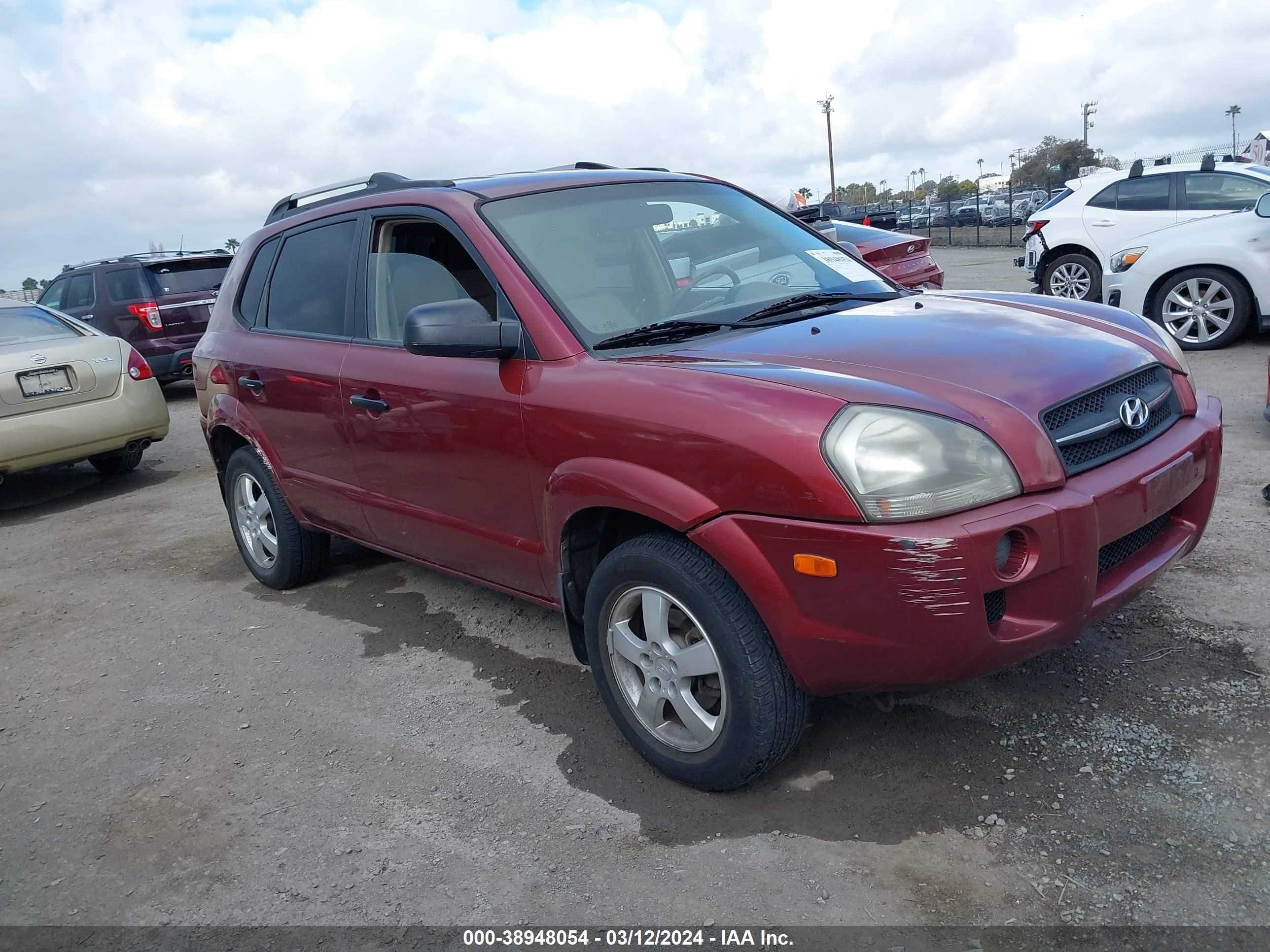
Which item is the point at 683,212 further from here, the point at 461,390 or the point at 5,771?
the point at 5,771

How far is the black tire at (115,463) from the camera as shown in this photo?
853 centimetres

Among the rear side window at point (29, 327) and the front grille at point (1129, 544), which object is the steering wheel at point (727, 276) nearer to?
the front grille at point (1129, 544)

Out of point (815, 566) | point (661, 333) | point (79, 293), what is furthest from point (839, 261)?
point (79, 293)

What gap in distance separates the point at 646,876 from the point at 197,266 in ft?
37.6

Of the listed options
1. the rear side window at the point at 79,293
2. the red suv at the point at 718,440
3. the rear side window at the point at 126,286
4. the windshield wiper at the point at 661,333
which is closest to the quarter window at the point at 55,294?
the rear side window at the point at 79,293

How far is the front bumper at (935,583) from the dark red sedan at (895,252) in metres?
7.91

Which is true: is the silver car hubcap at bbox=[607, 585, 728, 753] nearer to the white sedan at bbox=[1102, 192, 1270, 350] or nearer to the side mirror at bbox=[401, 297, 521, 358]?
the side mirror at bbox=[401, 297, 521, 358]

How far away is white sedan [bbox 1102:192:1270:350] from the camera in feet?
28.0

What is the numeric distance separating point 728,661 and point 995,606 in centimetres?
68

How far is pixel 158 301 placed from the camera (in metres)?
11.9

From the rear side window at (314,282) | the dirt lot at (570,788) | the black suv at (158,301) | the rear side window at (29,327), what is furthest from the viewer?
the black suv at (158,301)

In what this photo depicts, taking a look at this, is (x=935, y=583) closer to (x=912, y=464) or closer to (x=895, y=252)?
(x=912, y=464)

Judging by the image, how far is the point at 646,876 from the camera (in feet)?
8.61

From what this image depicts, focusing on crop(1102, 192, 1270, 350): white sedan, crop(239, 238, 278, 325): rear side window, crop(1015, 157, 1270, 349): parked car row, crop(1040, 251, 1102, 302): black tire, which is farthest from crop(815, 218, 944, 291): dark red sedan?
crop(239, 238, 278, 325): rear side window
